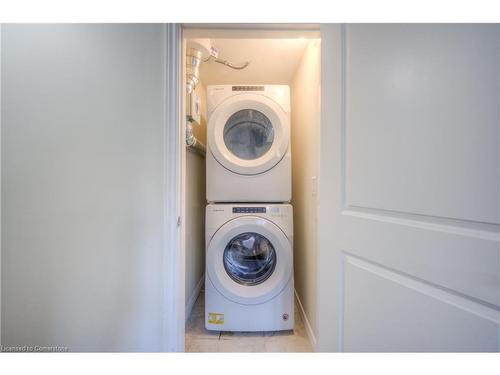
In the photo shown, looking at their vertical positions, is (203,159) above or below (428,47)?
below

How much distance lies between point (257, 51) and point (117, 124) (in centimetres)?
116

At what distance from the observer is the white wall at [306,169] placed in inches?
48.1

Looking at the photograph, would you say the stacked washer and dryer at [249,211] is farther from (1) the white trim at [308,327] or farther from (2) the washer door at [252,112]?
(1) the white trim at [308,327]

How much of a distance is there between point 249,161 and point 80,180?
962 millimetres

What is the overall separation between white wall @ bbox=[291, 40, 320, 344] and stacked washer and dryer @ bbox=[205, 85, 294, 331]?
0.13 metres

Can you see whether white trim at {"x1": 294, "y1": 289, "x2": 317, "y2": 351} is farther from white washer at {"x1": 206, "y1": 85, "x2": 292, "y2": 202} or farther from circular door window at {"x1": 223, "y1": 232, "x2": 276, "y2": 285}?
white washer at {"x1": 206, "y1": 85, "x2": 292, "y2": 202}

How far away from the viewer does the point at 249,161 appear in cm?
146

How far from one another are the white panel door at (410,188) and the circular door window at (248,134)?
75 cm

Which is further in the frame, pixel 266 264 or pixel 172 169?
pixel 266 264

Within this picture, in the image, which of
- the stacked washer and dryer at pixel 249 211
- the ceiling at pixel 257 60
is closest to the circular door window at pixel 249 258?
the stacked washer and dryer at pixel 249 211

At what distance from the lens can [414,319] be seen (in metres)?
0.58
